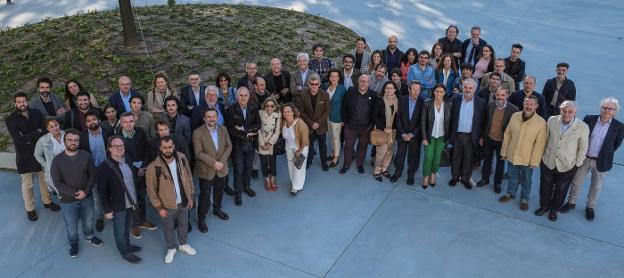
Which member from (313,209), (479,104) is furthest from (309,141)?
(479,104)

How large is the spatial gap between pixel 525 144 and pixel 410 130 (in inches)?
58.1

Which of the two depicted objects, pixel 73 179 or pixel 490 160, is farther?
pixel 490 160

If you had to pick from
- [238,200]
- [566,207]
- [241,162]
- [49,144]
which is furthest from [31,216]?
[566,207]

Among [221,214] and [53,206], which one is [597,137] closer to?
[221,214]

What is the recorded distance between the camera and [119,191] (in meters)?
5.34

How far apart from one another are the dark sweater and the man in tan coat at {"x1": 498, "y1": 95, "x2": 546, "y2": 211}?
503 centimetres

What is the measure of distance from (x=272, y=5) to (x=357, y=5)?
2.64 metres

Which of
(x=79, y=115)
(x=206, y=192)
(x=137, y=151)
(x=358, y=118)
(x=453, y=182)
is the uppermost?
(x=79, y=115)

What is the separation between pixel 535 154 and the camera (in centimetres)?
639

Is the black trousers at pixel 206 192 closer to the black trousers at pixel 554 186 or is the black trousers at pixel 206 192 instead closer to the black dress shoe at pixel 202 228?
the black dress shoe at pixel 202 228

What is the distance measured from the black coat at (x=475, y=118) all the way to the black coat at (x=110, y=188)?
424cm

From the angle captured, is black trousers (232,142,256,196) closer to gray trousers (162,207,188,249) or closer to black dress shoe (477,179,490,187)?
gray trousers (162,207,188,249)

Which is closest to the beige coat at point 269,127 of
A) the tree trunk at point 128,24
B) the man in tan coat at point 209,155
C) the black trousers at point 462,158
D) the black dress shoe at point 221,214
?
the man in tan coat at point 209,155

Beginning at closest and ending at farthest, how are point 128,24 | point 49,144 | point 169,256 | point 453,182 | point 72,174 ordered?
point 72,174
point 169,256
point 49,144
point 453,182
point 128,24
